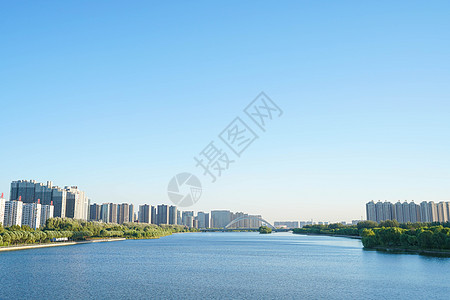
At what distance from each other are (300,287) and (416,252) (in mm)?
32197

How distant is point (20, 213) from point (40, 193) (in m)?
25.5

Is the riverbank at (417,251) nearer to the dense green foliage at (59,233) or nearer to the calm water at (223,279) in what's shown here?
the calm water at (223,279)

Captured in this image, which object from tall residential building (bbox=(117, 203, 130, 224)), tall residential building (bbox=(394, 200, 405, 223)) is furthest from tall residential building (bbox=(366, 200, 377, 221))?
tall residential building (bbox=(117, 203, 130, 224))

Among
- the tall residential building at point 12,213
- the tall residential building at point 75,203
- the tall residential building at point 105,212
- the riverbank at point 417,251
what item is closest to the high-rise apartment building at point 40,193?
the tall residential building at point 75,203

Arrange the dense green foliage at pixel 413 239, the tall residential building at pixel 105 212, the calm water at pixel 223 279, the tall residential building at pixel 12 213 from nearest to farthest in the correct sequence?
the calm water at pixel 223 279
the dense green foliage at pixel 413 239
the tall residential building at pixel 12 213
the tall residential building at pixel 105 212

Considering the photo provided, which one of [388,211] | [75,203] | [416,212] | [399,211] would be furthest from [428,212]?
[75,203]

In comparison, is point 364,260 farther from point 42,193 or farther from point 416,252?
point 42,193

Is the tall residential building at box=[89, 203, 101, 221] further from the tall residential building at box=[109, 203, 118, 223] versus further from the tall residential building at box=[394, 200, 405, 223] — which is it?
the tall residential building at box=[394, 200, 405, 223]

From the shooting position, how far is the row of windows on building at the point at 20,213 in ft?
324

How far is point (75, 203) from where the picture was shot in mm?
132250

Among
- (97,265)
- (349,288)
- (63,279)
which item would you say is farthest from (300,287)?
(97,265)

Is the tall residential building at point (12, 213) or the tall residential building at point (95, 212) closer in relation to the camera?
the tall residential building at point (12, 213)

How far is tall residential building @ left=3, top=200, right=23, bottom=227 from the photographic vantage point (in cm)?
10046

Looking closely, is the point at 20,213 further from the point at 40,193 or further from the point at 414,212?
the point at 414,212
